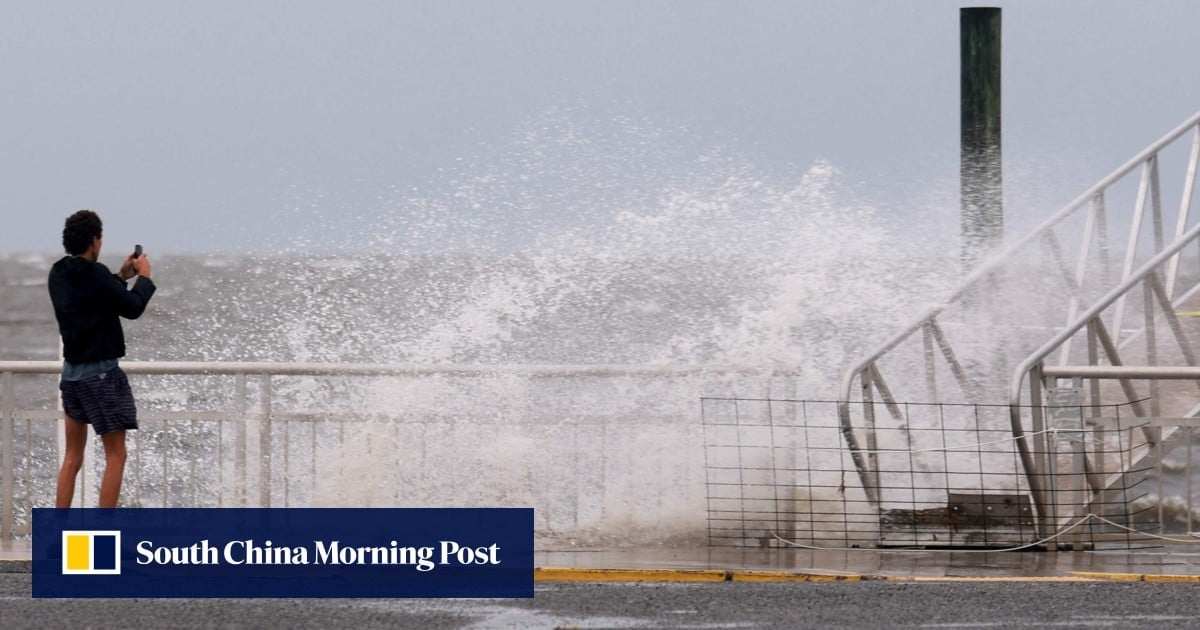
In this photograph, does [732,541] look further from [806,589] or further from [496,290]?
[496,290]

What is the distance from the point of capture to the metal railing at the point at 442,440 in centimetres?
1034

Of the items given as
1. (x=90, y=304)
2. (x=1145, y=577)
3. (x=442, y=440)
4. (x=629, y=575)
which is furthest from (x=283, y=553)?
(x=1145, y=577)

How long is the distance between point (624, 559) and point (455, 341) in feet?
11.0

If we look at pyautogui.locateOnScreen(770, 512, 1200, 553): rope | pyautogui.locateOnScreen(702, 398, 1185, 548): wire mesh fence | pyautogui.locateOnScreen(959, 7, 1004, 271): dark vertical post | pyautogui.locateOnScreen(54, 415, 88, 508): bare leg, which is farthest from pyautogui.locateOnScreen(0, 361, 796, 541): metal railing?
pyautogui.locateOnScreen(959, 7, 1004, 271): dark vertical post

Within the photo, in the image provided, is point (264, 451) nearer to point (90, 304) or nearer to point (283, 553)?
point (283, 553)

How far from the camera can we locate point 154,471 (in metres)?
10.8

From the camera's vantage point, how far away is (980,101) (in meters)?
16.1

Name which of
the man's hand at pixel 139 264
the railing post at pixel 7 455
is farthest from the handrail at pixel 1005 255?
the railing post at pixel 7 455

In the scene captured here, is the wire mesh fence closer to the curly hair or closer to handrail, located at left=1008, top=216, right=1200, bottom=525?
handrail, located at left=1008, top=216, right=1200, bottom=525

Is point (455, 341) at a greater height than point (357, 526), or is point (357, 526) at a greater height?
point (455, 341)

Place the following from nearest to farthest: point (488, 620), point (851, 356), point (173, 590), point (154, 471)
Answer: point (488, 620)
point (173, 590)
point (154, 471)
point (851, 356)

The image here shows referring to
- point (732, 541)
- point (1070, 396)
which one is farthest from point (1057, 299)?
point (732, 541)

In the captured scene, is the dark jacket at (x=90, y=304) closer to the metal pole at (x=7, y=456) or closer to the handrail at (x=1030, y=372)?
the metal pole at (x=7, y=456)

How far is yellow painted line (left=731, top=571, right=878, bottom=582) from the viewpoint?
345 inches
